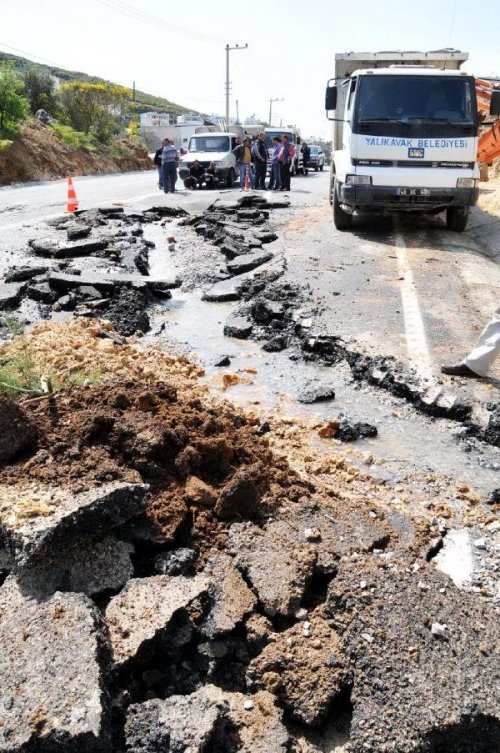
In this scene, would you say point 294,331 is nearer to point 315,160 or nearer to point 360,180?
point 360,180

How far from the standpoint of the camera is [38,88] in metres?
40.4

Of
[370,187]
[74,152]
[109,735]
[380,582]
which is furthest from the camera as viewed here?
[74,152]

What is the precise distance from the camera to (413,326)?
6895 mm

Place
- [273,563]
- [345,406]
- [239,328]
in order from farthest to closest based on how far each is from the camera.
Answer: [239,328], [345,406], [273,563]

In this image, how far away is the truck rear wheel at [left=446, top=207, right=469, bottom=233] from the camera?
38.7 ft

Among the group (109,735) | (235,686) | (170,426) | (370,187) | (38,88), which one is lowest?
(235,686)

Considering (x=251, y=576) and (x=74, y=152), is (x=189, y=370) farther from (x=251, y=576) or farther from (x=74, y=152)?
(x=74, y=152)

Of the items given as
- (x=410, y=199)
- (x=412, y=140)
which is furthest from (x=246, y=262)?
(x=412, y=140)

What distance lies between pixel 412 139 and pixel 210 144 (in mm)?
13993

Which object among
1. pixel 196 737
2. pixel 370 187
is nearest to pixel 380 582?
pixel 196 737

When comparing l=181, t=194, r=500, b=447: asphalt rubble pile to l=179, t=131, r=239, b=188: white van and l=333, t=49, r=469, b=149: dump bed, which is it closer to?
l=333, t=49, r=469, b=149: dump bed

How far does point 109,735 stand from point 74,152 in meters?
36.8

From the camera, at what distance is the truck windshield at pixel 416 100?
35.0 ft

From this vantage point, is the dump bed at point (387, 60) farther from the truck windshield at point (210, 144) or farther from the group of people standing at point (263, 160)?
the truck windshield at point (210, 144)
